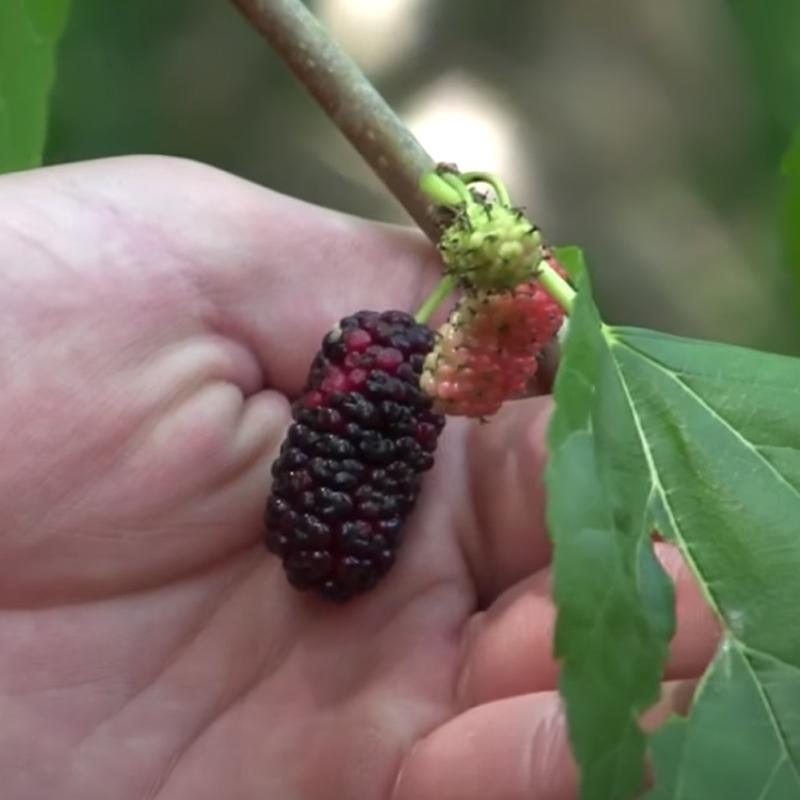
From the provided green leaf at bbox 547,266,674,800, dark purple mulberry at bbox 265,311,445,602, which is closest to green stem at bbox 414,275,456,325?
dark purple mulberry at bbox 265,311,445,602

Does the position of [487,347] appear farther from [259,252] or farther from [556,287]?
[259,252]

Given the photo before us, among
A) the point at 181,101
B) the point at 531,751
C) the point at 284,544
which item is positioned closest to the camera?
the point at 531,751

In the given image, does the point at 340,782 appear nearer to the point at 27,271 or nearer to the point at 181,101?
the point at 27,271

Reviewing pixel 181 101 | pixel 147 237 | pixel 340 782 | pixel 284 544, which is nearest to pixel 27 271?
pixel 147 237

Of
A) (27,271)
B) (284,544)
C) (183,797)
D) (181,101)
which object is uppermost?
(181,101)

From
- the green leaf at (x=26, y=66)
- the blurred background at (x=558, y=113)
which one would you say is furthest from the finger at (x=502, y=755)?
the blurred background at (x=558, y=113)

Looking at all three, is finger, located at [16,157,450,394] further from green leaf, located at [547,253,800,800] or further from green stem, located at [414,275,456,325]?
green leaf, located at [547,253,800,800]

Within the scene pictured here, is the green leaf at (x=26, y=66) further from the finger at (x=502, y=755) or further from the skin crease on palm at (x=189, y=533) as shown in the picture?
the finger at (x=502, y=755)
